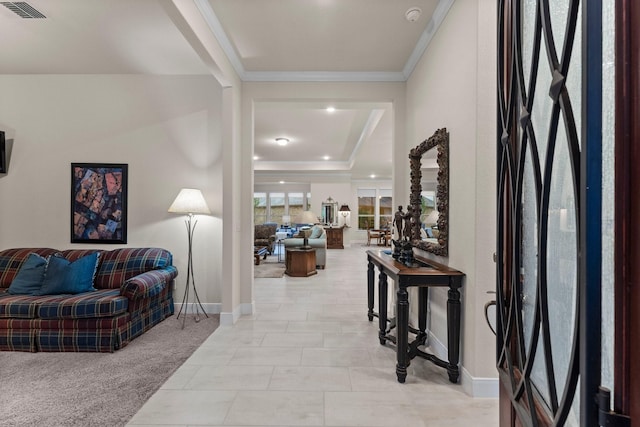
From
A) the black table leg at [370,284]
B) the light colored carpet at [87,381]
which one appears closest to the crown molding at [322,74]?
the black table leg at [370,284]

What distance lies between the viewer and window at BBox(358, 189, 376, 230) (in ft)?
41.8

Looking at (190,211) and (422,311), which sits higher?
(190,211)

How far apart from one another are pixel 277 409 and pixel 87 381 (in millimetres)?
1508

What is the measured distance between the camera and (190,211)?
3.39 m

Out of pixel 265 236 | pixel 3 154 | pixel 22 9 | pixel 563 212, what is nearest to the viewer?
pixel 563 212

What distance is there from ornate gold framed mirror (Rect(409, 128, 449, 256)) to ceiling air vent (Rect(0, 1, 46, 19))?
3631 mm

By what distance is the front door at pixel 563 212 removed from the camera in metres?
0.51

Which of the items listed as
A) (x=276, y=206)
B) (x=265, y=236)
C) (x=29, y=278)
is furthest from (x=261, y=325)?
(x=276, y=206)

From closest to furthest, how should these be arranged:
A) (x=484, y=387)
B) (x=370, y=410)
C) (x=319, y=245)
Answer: (x=370, y=410)
(x=484, y=387)
(x=319, y=245)

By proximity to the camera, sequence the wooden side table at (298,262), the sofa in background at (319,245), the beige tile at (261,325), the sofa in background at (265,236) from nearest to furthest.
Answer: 1. the beige tile at (261,325)
2. the wooden side table at (298,262)
3. the sofa in background at (319,245)
4. the sofa in background at (265,236)

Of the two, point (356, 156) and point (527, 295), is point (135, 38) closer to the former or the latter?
point (527, 295)

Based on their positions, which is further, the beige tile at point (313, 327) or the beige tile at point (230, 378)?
the beige tile at point (313, 327)

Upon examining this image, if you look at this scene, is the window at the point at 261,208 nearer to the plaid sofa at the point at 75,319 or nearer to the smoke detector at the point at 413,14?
the plaid sofa at the point at 75,319

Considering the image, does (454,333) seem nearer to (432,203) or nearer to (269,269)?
(432,203)
